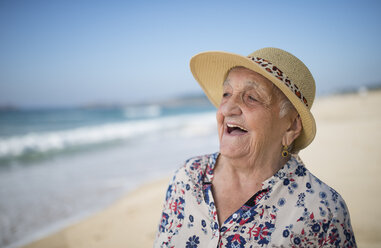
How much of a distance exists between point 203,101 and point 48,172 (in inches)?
2968

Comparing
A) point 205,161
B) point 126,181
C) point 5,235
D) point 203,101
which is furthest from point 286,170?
point 203,101

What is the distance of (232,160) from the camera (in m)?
1.68

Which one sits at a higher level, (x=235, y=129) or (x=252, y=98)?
(x=252, y=98)

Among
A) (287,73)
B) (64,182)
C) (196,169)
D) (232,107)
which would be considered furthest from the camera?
(64,182)

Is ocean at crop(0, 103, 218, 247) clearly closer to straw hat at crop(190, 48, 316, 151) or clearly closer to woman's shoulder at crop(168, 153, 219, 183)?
woman's shoulder at crop(168, 153, 219, 183)

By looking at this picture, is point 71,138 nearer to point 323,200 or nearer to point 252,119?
point 252,119

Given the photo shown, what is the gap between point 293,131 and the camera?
1.73 m

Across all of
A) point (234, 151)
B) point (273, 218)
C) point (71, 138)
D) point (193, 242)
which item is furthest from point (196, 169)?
point (71, 138)

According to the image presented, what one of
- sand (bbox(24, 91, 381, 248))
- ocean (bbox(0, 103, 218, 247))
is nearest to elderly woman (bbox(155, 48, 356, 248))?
sand (bbox(24, 91, 381, 248))

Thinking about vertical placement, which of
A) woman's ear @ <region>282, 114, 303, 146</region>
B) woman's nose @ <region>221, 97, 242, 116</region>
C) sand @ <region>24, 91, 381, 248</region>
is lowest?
sand @ <region>24, 91, 381, 248</region>

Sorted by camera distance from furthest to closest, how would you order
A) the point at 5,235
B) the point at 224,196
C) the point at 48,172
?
1. the point at 48,172
2. the point at 5,235
3. the point at 224,196

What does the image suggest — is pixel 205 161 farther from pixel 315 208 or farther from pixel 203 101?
pixel 203 101

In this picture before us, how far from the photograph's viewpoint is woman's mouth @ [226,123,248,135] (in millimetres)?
1638

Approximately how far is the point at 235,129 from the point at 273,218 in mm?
549
